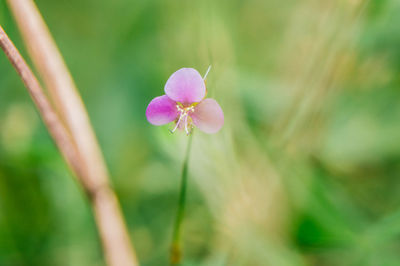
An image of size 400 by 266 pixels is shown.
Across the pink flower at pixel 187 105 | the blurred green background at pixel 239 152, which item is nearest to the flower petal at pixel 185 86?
the pink flower at pixel 187 105

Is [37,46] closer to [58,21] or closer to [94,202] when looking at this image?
[94,202]

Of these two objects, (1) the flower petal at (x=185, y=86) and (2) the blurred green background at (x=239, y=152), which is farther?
(2) the blurred green background at (x=239, y=152)

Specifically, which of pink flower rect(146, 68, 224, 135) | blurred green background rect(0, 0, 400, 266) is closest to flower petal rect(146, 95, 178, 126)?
pink flower rect(146, 68, 224, 135)

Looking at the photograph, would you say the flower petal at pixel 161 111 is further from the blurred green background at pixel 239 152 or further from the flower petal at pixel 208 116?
the blurred green background at pixel 239 152

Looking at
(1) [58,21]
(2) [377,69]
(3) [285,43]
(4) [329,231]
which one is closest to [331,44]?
(2) [377,69]

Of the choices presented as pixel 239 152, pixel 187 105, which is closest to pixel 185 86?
pixel 187 105

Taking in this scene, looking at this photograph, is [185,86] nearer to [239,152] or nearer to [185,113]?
[185,113]

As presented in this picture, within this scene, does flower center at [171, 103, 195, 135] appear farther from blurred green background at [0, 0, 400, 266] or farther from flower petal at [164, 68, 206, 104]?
blurred green background at [0, 0, 400, 266]
